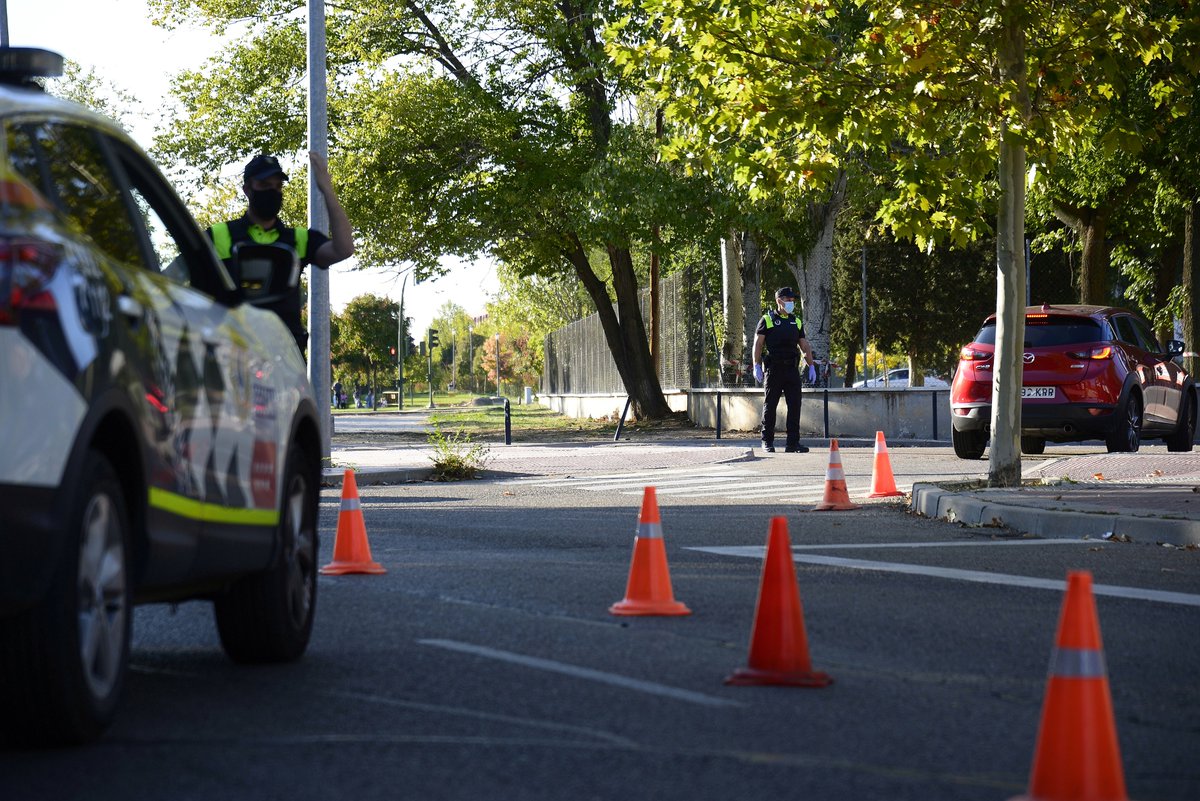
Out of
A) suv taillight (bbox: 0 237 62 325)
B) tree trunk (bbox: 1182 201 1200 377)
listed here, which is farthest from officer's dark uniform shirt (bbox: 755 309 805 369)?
suv taillight (bbox: 0 237 62 325)

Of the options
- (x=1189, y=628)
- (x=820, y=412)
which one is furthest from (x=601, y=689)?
(x=820, y=412)

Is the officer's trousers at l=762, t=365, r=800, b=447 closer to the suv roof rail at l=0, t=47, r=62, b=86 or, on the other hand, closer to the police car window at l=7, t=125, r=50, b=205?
the suv roof rail at l=0, t=47, r=62, b=86

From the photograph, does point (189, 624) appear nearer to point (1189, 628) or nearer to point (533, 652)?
point (533, 652)

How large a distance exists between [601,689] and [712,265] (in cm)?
5378

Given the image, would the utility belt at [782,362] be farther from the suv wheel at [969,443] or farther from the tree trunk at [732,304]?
the tree trunk at [732,304]

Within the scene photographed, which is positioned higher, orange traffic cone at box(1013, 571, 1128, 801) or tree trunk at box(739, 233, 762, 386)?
tree trunk at box(739, 233, 762, 386)

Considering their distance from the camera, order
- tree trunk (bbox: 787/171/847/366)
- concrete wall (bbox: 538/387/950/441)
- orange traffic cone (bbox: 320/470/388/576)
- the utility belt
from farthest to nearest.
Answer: tree trunk (bbox: 787/171/847/366)
concrete wall (bbox: 538/387/950/441)
the utility belt
orange traffic cone (bbox: 320/470/388/576)

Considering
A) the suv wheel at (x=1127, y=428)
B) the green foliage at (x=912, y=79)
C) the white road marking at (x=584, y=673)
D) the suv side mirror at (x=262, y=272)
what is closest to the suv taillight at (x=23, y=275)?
the suv side mirror at (x=262, y=272)

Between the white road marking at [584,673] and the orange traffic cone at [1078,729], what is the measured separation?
1.65 meters

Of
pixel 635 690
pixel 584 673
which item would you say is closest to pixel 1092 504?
pixel 584 673

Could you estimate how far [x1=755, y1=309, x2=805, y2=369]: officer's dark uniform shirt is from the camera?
21.6 metres

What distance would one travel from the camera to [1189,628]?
304 inches

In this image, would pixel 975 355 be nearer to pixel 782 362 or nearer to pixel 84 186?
pixel 782 362

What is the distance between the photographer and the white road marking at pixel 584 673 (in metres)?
5.83
